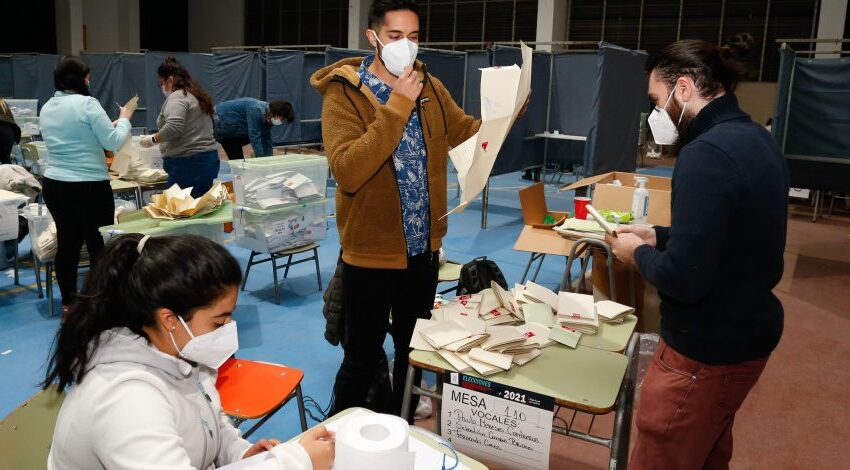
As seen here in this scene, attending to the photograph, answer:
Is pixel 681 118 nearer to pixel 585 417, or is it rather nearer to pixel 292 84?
pixel 585 417

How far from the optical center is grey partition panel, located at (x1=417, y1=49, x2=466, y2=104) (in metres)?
8.55

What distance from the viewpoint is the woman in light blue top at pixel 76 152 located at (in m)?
3.53

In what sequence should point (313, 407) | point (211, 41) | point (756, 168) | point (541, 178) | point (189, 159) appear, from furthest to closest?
point (211, 41), point (541, 178), point (189, 159), point (313, 407), point (756, 168)

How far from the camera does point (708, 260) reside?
1.48 m

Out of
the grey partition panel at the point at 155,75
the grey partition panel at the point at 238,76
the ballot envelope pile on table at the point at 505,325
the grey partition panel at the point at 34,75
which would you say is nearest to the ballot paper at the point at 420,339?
the ballot envelope pile on table at the point at 505,325

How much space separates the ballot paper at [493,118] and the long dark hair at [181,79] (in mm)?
3113

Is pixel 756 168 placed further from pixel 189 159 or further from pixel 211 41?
pixel 211 41

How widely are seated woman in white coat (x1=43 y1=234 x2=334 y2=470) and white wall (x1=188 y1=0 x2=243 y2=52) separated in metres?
18.8

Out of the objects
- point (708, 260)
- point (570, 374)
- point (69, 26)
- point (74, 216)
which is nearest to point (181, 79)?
point (74, 216)

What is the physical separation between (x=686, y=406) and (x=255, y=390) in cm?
136

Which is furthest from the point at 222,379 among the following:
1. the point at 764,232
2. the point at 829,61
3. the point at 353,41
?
the point at 353,41

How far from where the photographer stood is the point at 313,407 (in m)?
3.03

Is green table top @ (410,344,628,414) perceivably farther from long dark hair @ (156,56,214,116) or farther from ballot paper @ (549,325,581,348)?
long dark hair @ (156,56,214,116)

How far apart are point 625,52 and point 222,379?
5.83 meters
